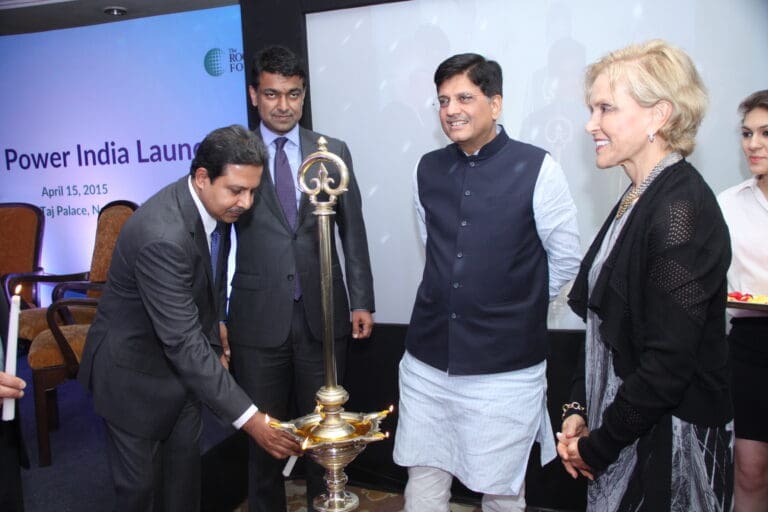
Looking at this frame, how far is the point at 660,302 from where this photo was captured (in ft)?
3.79

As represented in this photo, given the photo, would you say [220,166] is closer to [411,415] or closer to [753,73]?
[411,415]

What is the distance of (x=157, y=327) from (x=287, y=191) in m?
→ 0.69

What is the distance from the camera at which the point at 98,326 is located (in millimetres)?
1891

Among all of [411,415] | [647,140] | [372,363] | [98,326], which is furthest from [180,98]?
[647,140]

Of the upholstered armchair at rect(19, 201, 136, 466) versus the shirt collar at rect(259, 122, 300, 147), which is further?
the upholstered armchair at rect(19, 201, 136, 466)

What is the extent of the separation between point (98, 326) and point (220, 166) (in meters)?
0.58

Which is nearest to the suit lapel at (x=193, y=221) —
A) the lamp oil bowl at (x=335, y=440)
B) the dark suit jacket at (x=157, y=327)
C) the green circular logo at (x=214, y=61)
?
the dark suit jacket at (x=157, y=327)

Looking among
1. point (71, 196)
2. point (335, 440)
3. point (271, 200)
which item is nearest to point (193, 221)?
point (271, 200)

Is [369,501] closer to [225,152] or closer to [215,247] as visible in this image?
[215,247]

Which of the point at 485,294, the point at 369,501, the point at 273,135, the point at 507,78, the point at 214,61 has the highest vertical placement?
the point at 214,61

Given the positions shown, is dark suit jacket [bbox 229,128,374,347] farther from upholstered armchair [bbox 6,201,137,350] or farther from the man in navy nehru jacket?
upholstered armchair [bbox 6,201,137,350]

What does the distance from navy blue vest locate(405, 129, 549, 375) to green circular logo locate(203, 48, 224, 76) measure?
11.0 ft

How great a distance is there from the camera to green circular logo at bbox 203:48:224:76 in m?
4.78

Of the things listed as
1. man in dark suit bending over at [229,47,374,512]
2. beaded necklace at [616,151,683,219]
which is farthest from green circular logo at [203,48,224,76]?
beaded necklace at [616,151,683,219]
